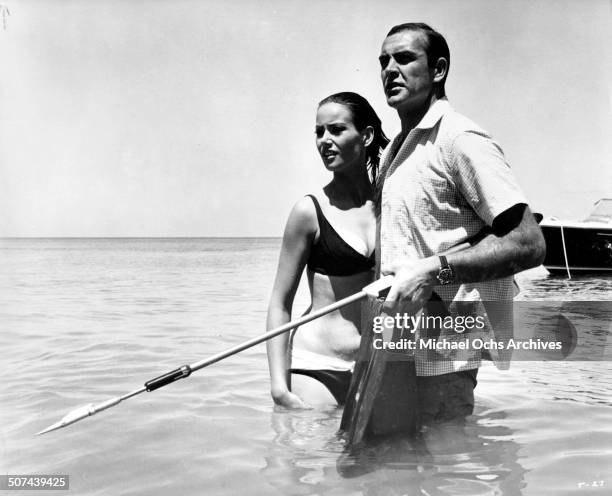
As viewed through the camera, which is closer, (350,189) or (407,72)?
(407,72)

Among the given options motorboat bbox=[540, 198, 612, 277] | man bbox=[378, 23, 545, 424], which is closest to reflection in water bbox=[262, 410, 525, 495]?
man bbox=[378, 23, 545, 424]

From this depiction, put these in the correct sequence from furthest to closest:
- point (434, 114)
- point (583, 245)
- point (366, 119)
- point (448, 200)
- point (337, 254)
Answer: point (583, 245) → point (366, 119) → point (337, 254) → point (434, 114) → point (448, 200)

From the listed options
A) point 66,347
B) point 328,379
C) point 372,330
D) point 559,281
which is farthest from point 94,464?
point 559,281

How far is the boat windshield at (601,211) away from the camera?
59.1 feet

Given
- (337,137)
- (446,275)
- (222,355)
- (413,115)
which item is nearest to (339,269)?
(337,137)

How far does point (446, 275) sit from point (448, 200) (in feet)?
0.89

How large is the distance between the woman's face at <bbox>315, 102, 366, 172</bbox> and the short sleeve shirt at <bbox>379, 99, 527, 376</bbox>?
0.74 metres

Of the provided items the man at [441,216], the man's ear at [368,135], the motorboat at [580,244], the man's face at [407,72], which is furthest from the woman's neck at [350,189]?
the motorboat at [580,244]

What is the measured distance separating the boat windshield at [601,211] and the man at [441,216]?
17469mm

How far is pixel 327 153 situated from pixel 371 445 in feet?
4.27

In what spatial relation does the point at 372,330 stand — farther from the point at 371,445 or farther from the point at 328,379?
the point at 328,379

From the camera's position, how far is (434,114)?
216 cm

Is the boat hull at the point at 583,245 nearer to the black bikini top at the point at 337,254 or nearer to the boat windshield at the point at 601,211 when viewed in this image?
the boat windshield at the point at 601,211

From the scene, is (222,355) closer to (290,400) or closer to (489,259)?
(290,400)
